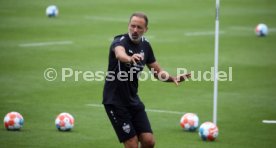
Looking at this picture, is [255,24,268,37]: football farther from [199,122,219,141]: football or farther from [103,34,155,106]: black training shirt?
[103,34,155,106]: black training shirt

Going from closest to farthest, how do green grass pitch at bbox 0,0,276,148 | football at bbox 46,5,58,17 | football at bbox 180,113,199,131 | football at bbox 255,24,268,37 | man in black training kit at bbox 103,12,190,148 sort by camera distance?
man in black training kit at bbox 103,12,190,148 < green grass pitch at bbox 0,0,276,148 < football at bbox 180,113,199,131 < football at bbox 255,24,268,37 < football at bbox 46,5,58,17

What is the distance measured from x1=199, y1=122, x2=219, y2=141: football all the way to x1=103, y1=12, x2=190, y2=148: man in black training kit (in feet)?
10.0

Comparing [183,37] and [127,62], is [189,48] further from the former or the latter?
[127,62]

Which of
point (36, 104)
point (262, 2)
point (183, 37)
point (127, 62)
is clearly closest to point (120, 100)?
point (127, 62)

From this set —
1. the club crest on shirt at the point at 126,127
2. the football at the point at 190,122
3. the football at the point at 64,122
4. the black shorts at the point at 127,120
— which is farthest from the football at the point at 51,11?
the club crest on shirt at the point at 126,127

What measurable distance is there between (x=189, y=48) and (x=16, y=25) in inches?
326

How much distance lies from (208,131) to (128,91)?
341 cm

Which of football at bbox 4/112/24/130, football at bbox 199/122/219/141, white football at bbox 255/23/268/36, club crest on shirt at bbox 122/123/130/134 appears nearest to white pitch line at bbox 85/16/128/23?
white football at bbox 255/23/268/36

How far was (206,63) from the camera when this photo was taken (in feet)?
80.3

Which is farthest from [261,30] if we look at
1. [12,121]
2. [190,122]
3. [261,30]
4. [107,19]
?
[12,121]

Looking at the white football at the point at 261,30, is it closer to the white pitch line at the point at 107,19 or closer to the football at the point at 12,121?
the white pitch line at the point at 107,19

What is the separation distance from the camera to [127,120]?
37.7 ft

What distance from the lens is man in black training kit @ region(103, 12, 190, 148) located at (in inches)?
448

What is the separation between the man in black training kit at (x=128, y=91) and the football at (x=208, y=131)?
10.0 feet
